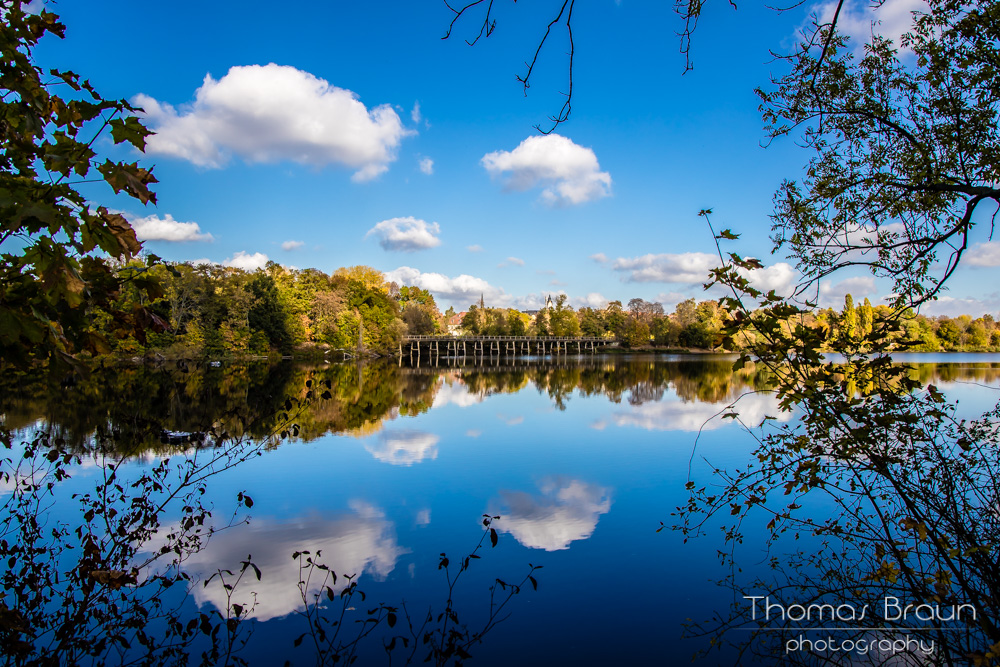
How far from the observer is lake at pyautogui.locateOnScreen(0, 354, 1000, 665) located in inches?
→ 208

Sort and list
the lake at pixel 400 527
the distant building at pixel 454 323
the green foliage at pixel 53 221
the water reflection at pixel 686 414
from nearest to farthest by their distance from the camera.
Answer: the green foliage at pixel 53 221 → the lake at pixel 400 527 → the water reflection at pixel 686 414 → the distant building at pixel 454 323

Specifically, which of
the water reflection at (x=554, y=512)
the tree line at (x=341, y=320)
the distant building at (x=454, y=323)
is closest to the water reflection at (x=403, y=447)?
the water reflection at (x=554, y=512)

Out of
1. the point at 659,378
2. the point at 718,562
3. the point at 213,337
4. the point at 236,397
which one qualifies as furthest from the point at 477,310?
the point at 718,562

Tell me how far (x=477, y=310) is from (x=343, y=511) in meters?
88.4

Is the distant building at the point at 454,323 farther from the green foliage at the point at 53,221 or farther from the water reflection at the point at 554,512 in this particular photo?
the green foliage at the point at 53,221

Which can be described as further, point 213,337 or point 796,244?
point 213,337

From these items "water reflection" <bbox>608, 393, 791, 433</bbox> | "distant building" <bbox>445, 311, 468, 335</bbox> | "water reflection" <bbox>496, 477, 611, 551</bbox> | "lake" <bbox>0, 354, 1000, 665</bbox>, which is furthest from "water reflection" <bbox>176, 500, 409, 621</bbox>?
"distant building" <bbox>445, 311, 468, 335</bbox>

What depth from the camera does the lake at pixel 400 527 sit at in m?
5.29

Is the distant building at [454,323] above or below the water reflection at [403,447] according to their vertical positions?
above

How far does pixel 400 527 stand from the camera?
27.9ft

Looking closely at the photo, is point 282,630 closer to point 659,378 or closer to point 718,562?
point 718,562

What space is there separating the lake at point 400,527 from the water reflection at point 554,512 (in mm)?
49

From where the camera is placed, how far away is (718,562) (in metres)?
7.09

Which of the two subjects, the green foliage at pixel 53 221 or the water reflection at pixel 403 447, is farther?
the water reflection at pixel 403 447
